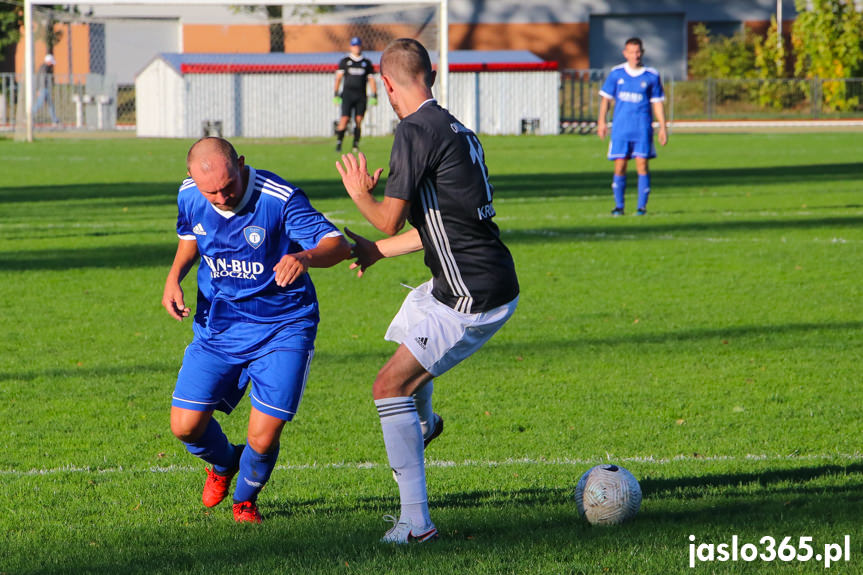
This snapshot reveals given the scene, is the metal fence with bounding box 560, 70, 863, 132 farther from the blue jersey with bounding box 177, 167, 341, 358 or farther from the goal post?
the blue jersey with bounding box 177, 167, 341, 358

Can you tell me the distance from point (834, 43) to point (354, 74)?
27.6 meters

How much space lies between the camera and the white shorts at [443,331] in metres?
4.31

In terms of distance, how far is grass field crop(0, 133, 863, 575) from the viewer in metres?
4.26

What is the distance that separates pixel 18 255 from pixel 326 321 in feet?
15.7

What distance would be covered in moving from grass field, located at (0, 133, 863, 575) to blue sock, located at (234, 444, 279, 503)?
15cm

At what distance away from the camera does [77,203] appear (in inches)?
681

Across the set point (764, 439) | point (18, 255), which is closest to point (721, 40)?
point (18, 255)

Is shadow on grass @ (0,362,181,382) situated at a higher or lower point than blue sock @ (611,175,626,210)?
lower

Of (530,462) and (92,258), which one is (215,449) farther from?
(92,258)

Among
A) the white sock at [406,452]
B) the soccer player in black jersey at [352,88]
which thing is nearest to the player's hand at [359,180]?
the white sock at [406,452]

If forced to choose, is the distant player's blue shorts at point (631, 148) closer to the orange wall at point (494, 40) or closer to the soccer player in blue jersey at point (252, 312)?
the soccer player in blue jersey at point (252, 312)

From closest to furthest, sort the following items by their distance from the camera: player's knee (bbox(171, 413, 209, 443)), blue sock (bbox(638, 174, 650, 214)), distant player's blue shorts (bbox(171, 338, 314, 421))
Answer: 1. distant player's blue shorts (bbox(171, 338, 314, 421))
2. player's knee (bbox(171, 413, 209, 443))
3. blue sock (bbox(638, 174, 650, 214))

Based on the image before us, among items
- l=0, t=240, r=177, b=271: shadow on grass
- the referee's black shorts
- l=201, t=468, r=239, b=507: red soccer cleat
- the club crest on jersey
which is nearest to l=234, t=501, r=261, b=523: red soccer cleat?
l=201, t=468, r=239, b=507: red soccer cleat

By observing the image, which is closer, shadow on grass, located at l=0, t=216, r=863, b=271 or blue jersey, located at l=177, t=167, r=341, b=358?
blue jersey, located at l=177, t=167, r=341, b=358
